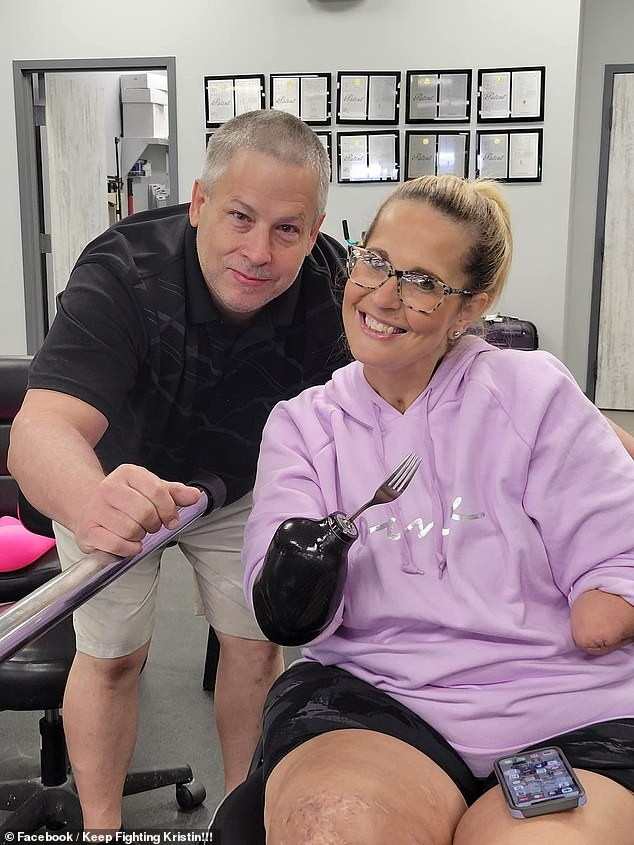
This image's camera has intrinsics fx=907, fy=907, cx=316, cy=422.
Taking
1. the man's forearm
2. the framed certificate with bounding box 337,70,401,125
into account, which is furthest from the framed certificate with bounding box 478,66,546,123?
the man's forearm

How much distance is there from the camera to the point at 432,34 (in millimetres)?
5188

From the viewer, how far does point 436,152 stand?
5.38 metres

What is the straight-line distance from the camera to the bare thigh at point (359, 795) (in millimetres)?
930

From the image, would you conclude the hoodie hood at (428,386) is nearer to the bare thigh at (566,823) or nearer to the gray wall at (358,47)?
the bare thigh at (566,823)

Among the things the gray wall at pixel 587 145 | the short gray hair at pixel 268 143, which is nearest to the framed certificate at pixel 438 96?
the gray wall at pixel 587 145

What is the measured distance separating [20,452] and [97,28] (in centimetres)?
478

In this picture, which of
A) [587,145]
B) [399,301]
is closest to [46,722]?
[399,301]

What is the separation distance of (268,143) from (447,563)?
749 millimetres

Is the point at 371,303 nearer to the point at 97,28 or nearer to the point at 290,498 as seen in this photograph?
the point at 290,498

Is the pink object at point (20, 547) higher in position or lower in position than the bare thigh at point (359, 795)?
lower

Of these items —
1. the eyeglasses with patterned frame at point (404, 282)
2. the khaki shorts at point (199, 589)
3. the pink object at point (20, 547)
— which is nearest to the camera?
the eyeglasses with patterned frame at point (404, 282)

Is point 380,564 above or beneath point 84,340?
beneath

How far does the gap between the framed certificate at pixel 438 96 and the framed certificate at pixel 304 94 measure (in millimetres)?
481

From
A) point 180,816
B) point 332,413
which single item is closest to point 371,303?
point 332,413
